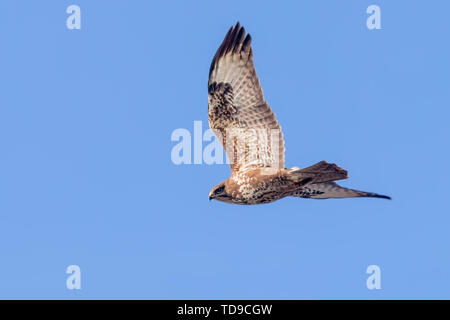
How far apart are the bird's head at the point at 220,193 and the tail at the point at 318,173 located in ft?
3.60

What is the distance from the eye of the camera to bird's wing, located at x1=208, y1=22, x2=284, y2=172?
13.3 metres

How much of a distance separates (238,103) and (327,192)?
1.82 m

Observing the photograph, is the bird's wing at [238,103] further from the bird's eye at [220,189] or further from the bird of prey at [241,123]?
the bird's eye at [220,189]

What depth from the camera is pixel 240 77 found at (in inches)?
527

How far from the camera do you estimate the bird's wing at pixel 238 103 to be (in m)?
13.3

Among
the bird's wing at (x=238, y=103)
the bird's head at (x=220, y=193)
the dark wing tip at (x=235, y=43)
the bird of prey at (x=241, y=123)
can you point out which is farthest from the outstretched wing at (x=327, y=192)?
the dark wing tip at (x=235, y=43)

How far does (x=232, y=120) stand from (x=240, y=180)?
879mm

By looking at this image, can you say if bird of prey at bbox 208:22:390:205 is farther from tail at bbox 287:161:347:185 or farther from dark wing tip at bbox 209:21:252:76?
tail at bbox 287:161:347:185

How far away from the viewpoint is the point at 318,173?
12289 millimetres

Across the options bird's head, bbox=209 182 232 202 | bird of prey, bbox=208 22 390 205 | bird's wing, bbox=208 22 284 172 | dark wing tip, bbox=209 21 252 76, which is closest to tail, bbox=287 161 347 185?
bird of prey, bbox=208 22 390 205

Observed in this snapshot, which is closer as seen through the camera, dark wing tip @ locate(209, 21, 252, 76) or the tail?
the tail

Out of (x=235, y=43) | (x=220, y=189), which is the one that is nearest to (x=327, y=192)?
(x=220, y=189)
